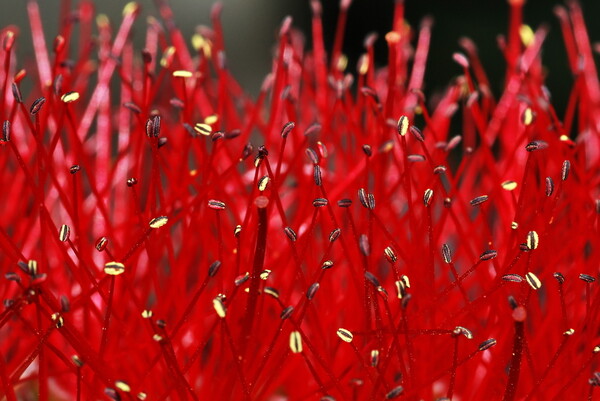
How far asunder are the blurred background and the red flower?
777 millimetres

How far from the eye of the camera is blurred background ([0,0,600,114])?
156 cm

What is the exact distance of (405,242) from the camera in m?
0.66

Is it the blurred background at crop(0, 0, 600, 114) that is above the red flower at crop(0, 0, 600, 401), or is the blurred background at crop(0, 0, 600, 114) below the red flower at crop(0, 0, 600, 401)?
above

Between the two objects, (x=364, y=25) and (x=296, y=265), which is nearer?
(x=296, y=265)

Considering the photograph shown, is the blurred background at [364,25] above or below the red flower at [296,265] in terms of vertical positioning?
above

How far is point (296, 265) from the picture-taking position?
0.51m

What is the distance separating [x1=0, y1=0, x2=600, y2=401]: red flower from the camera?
510mm

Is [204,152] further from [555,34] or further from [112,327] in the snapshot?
[555,34]

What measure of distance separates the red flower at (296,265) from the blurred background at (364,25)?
2.55 feet

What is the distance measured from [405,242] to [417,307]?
8 centimetres

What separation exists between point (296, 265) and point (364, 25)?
3.91ft

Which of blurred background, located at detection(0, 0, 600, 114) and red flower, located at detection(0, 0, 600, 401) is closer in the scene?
red flower, located at detection(0, 0, 600, 401)

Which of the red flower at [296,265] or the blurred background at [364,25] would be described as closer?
the red flower at [296,265]

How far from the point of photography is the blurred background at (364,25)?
1.56 meters
